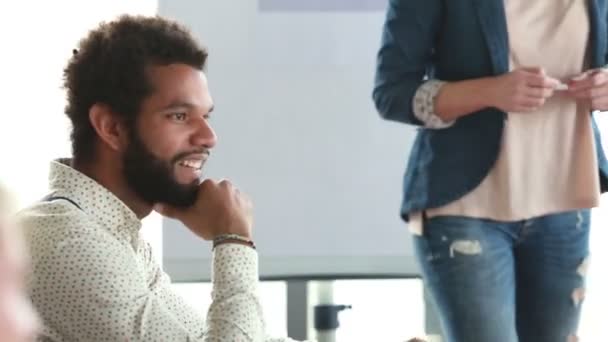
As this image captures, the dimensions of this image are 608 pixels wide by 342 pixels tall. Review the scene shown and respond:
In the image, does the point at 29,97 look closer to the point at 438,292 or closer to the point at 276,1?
the point at 276,1

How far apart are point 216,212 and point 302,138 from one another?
41.2 inches

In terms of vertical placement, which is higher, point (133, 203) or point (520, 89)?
point (520, 89)

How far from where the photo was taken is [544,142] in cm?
194

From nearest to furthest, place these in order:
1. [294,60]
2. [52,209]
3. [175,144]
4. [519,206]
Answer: [52,209] < [175,144] < [519,206] < [294,60]

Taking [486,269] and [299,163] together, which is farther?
[299,163]

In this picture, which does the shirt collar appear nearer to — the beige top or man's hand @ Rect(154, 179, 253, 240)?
man's hand @ Rect(154, 179, 253, 240)

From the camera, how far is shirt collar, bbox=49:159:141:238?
1695mm

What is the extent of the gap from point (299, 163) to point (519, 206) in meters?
1.01

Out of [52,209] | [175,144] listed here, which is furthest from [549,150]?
[52,209]

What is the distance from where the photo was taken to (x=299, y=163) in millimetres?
2832

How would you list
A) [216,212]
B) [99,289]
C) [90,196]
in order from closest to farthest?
[99,289] < [90,196] < [216,212]

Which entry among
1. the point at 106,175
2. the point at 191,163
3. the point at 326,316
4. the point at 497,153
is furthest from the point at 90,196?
the point at 326,316

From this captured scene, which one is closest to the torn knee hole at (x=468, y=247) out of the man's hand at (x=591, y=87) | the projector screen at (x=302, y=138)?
the man's hand at (x=591, y=87)

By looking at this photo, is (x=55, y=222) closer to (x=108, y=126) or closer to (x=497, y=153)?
(x=108, y=126)
